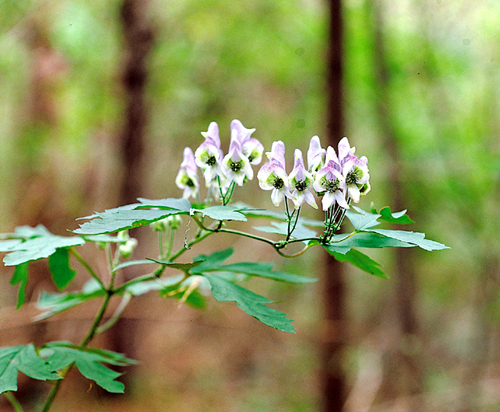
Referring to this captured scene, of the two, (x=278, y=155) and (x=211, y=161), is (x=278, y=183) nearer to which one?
(x=278, y=155)

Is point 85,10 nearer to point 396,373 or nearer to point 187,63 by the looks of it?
point 187,63

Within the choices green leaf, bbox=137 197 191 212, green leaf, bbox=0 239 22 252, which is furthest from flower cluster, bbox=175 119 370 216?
green leaf, bbox=0 239 22 252

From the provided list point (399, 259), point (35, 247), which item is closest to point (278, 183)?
point (35, 247)

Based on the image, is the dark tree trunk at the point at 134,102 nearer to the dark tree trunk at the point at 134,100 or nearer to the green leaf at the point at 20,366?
the dark tree trunk at the point at 134,100

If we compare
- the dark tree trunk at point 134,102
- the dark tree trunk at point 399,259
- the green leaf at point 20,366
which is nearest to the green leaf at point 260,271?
the green leaf at point 20,366

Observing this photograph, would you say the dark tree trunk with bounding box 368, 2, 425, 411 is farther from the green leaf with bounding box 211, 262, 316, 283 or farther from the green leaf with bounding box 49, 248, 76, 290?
the green leaf with bounding box 49, 248, 76, 290

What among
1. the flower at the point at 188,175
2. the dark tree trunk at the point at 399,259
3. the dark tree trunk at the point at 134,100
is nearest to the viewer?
the flower at the point at 188,175
